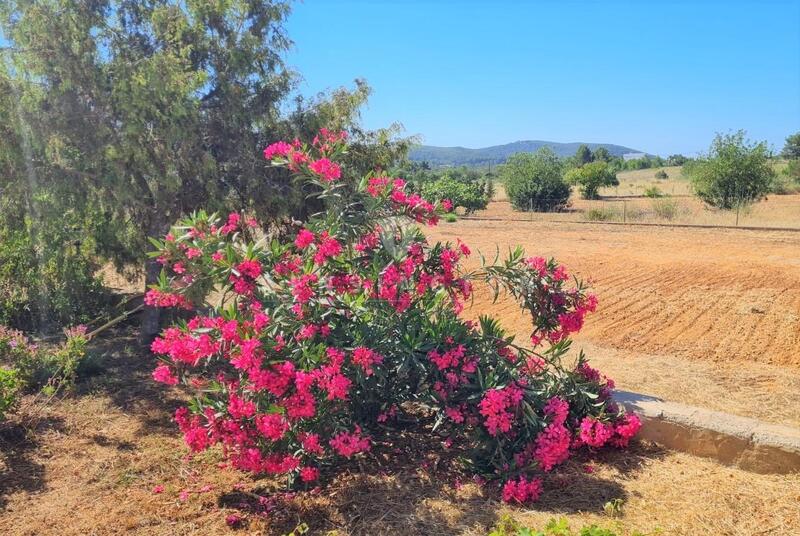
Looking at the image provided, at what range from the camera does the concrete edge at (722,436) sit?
3.40m

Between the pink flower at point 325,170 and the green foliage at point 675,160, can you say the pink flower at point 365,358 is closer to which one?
the pink flower at point 325,170

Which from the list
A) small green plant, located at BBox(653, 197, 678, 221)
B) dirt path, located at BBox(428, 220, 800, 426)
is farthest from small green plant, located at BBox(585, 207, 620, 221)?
dirt path, located at BBox(428, 220, 800, 426)

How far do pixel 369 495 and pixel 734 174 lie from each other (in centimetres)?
2542

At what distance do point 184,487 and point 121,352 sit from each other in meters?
3.25

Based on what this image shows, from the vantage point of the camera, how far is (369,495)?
322 cm

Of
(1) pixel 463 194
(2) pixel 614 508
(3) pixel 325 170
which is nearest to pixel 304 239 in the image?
(3) pixel 325 170

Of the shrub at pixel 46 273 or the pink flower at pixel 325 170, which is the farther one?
the shrub at pixel 46 273

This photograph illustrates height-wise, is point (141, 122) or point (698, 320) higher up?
point (141, 122)

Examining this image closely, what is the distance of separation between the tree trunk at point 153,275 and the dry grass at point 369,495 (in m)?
2.30

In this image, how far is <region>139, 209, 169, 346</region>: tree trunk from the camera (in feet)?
19.9

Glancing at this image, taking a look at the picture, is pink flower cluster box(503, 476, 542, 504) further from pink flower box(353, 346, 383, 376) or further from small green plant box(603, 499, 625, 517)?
pink flower box(353, 346, 383, 376)

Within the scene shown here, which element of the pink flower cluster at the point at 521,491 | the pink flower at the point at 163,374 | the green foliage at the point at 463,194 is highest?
the green foliage at the point at 463,194

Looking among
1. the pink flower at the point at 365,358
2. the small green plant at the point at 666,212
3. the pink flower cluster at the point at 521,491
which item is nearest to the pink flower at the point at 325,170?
the pink flower at the point at 365,358

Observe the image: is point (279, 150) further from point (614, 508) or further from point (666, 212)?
point (666, 212)
